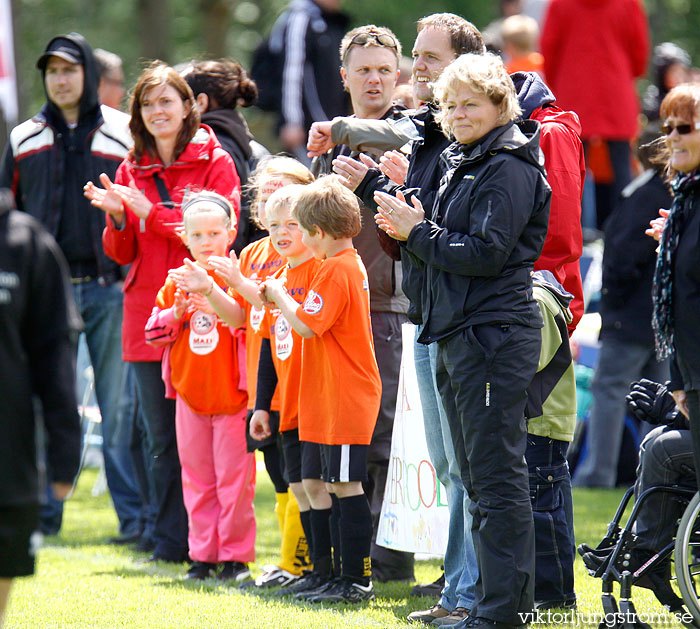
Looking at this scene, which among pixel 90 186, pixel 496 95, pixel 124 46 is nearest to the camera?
pixel 496 95

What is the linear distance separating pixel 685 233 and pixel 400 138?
5.97 feet

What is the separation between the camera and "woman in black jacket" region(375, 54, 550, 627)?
4.53m

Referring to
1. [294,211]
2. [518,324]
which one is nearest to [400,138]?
[294,211]

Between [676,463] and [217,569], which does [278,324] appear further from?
[676,463]

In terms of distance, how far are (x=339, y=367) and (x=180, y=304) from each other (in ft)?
3.87

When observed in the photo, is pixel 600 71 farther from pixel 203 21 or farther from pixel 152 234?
pixel 203 21

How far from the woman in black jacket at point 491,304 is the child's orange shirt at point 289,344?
44.7 inches

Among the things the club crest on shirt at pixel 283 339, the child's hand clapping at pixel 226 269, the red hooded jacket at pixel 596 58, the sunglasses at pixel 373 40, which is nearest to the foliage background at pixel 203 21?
the red hooded jacket at pixel 596 58

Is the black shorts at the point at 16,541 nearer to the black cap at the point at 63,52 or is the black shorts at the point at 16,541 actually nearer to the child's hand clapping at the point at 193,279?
the child's hand clapping at the point at 193,279

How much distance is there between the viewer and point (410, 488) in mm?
5848

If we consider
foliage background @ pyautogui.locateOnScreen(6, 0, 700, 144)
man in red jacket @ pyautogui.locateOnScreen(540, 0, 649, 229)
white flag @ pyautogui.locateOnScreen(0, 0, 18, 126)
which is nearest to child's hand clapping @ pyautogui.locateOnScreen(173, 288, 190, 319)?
white flag @ pyautogui.locateOnScreen(0, 0, 18, 126)

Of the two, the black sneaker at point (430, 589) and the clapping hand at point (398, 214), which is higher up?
the clapping hand at point (398, 214)

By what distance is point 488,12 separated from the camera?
23.5 metres

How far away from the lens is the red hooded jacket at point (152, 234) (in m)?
6.74
